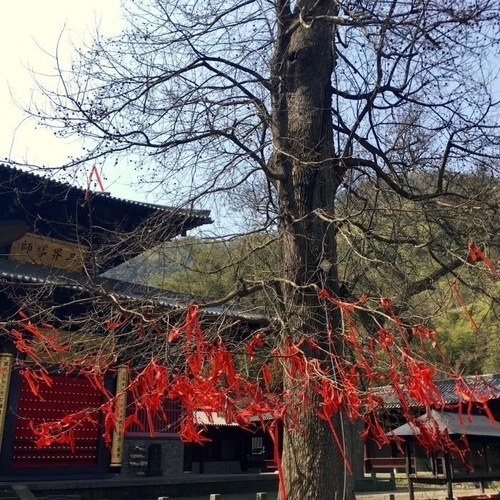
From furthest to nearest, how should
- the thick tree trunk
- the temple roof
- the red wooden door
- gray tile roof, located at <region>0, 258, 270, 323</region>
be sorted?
1. the temple roof
2. the red wooden door
3. gray tile roof, located at <region>0, 258, 270, 323</region>
4. the thick tree trunk

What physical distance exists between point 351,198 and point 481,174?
1.61 meters

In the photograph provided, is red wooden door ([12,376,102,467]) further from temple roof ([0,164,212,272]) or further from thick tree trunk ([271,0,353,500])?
thick tree trunk ([271,0,353,500])

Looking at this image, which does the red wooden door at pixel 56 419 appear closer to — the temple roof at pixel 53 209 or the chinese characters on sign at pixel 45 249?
the chinese characters on sign at pixel 45 249

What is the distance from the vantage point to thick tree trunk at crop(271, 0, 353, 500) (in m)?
4.91

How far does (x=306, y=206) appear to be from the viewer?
5910 millimetres

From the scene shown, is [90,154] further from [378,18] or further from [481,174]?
[481,174]

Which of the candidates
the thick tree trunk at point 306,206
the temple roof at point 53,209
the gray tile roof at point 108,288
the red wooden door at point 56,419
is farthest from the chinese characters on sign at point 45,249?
the thick tree trunk at point 306,206

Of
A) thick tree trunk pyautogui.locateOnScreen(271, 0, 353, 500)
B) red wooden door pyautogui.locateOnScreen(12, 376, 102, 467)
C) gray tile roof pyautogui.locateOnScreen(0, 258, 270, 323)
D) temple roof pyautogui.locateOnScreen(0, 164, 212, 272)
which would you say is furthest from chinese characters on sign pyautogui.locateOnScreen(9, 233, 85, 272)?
thick tree trunk pyautogui.locateOnScreen(271, 0, 353, 500)

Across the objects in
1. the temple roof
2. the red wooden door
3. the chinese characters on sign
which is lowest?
the red wooden door

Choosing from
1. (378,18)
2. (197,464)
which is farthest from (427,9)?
(197,464)

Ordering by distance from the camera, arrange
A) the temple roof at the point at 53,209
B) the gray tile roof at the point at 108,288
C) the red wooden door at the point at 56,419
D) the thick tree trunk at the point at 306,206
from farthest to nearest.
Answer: the temple roof at the point at 53,209 → the red wooden door at the point at 56,419 → the gray tile roof at the point at 108,288 → the thick tree trunk at the point at 306,206

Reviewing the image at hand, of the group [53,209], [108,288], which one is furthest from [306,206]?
[53,209]

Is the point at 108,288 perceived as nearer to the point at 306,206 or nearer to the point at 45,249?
the point at 306,206

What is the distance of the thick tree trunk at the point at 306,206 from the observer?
16.1 ft
